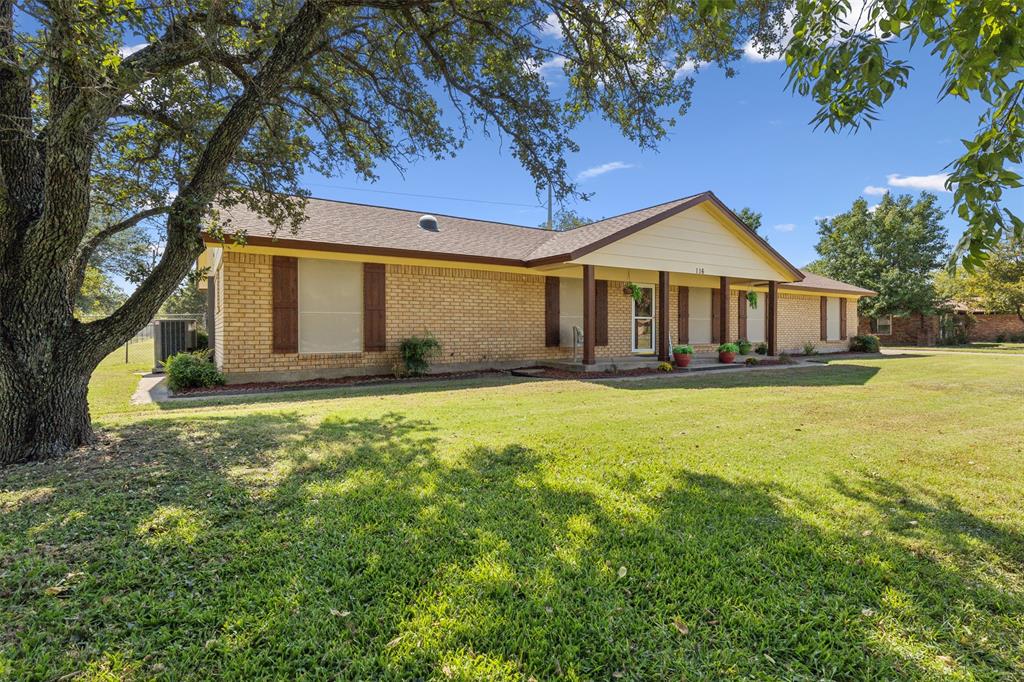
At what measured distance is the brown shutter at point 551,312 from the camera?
1430 centimetres

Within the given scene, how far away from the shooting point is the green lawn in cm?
195

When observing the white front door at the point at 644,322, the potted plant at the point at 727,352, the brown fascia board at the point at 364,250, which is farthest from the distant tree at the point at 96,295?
the potted plant at the point at 727,352

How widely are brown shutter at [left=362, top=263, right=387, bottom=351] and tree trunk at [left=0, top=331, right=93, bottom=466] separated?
6.85 metres

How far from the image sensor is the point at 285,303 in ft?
34.4

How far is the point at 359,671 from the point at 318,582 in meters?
0.71

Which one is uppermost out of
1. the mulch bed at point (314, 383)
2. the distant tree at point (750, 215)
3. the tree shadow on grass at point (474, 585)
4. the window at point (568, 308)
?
the distant tree at point (750, 215)

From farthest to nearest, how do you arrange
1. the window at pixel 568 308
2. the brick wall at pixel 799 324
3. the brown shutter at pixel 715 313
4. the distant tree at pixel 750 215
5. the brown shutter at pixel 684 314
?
1. the distant tree at pixel 750 215
2. the brick wall at pixel 799 324
3. the brown shutter at pixel 715 313
4. the brown shutter at pixel 684 314
5. the window at pixel 568 308

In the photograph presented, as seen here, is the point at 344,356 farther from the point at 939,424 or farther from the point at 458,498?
the point at 939,424

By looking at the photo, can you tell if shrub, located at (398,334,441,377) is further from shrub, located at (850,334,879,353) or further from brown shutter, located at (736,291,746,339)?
shrub, located at (850,334,879,353)

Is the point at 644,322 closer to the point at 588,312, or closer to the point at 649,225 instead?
the point at 649,225

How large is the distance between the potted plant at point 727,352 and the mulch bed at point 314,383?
24.4 feet

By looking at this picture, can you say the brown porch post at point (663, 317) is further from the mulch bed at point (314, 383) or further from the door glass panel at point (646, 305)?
the mulch bed at point (314, 383)

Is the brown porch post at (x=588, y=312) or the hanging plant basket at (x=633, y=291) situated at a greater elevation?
the hanging plant basket at (x=633, y=291)

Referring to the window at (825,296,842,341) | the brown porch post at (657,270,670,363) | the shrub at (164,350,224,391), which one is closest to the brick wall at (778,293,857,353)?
the window at (825,296,842,341)
